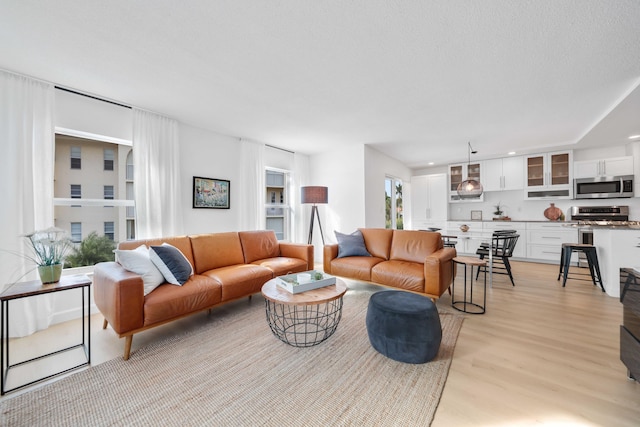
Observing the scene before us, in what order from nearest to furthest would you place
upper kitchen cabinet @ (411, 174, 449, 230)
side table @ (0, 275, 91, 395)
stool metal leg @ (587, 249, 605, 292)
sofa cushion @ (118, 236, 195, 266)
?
side table @ (0, 275, 91, 395)
sofa cushion @ (118, 236, 195, 266)
stool metal leg @ (587, 249, 605, 292)
upper kitchen cabinet @ (411, 174, 449, 230)

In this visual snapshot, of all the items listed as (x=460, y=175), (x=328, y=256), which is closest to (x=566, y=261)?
(x=460, y=175)

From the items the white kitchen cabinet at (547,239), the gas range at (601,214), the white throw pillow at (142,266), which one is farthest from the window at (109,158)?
the gas range at (601,214)

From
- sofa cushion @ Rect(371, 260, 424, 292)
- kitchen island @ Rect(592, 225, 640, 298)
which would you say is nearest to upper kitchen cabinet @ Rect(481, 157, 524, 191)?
kitchen island @ Rect(592, 225, 640, 298)

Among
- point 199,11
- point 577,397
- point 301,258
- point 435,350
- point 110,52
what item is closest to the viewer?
point 577,397

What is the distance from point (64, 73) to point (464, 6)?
11.5 ft

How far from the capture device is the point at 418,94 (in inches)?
113

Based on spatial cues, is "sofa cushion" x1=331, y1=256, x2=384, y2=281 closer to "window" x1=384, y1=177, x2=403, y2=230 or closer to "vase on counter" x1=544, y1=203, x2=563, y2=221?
"window" x1=384, y1=177, x2=403, y2=230

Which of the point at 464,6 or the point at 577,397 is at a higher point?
the point at 464,6

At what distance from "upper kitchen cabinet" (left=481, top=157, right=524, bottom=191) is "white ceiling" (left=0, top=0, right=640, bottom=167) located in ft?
7.22

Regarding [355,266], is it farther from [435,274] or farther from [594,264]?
[594,264]

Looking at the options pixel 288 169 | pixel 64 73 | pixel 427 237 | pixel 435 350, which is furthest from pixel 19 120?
pixel 427 237

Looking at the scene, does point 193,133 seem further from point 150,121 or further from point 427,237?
point 427,237

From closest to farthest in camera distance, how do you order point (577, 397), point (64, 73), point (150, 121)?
point (577, 397) < point (64, 73) < point (150, 121)

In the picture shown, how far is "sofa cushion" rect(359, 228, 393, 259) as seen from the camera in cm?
379
